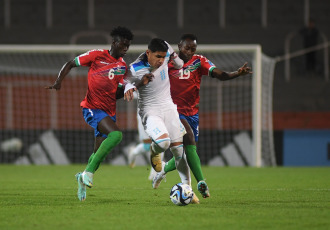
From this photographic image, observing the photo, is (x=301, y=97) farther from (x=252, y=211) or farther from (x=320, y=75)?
(x=252, y=211)

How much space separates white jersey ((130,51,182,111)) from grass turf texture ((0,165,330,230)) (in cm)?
105

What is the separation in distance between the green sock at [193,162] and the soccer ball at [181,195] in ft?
2.22

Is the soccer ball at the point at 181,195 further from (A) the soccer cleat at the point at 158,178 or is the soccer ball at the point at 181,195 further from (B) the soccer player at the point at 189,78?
(A) the soccer cleat at the point at 158,178

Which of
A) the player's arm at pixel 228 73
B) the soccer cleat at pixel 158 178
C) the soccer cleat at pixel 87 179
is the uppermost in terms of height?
the player's arm at pixel 228 73

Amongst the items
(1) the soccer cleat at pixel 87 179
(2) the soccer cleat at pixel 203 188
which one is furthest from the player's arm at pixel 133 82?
(2) the soccer cleat at pixel 203 188

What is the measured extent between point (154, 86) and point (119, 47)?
2.25 ft

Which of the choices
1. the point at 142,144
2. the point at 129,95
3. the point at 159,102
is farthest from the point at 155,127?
the point at 142,144

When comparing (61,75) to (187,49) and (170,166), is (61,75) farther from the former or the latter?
(170,166)

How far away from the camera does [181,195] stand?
6.66 meters

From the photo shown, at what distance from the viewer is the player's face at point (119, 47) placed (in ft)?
25.2

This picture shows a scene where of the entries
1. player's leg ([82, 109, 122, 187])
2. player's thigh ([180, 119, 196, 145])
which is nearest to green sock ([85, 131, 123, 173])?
player's leg ([82, 109, 122, 187])

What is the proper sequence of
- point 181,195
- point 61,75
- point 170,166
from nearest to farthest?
1. point 181,195
2. point 61,75
3. point 170,166

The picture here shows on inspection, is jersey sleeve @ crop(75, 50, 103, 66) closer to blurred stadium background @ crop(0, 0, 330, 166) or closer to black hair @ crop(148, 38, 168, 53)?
black hair @ crop(148, 38, 168, 53)

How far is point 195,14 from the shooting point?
72.5 feet
